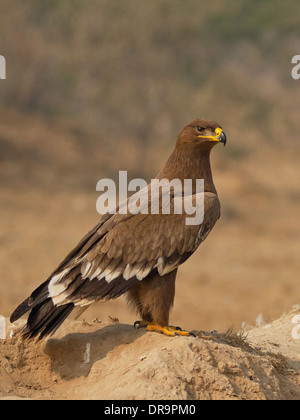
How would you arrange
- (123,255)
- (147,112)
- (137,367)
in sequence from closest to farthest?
(137,367) < (123,255) < (147,112)

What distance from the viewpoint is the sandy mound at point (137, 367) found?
582 cm

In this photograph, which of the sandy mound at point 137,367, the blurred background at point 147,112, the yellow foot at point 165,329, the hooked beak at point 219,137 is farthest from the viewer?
the blurred background at point 147,112

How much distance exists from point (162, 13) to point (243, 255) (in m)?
14.7

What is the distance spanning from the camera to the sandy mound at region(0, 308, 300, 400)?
5.82 metres

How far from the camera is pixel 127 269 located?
6.39m

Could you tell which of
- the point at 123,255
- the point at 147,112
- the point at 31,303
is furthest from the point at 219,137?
the point at 147,112

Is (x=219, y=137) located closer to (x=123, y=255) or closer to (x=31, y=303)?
(x=123, y=255)

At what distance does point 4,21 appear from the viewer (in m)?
29.5

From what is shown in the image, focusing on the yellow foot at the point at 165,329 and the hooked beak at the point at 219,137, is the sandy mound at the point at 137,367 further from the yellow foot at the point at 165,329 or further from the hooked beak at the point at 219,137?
the hooked beak at the point at 219,137

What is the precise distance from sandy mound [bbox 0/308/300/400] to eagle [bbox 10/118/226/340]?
26 centimetres

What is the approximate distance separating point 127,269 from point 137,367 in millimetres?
848

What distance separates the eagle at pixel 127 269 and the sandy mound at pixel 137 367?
0.26 m

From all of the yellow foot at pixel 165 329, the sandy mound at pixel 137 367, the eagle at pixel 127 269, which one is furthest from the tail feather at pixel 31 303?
the yellow foot at pixel 165 329

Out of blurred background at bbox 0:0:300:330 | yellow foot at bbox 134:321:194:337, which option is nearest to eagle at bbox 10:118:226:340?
yellow foot at bbox 134:321:194:337
